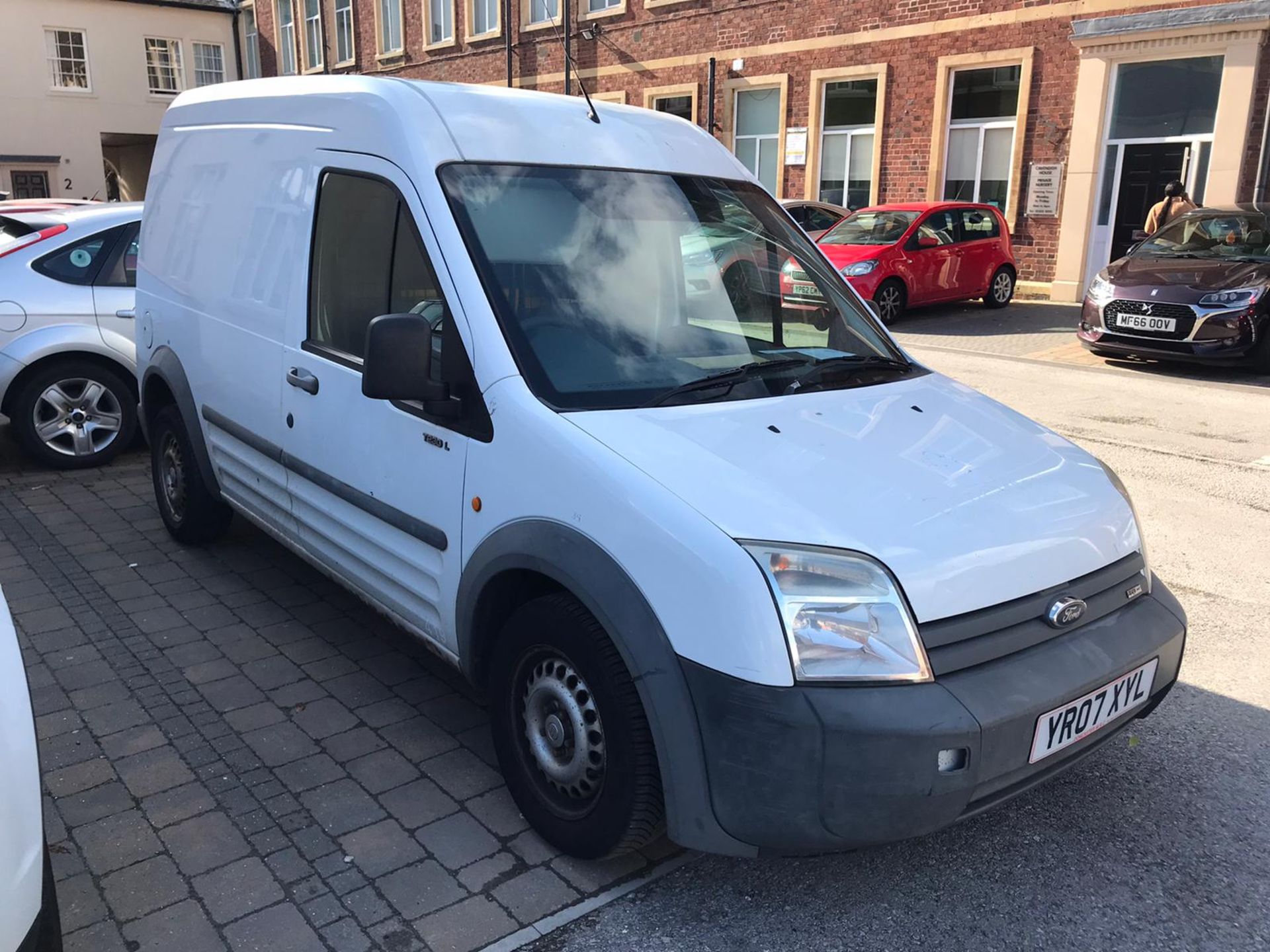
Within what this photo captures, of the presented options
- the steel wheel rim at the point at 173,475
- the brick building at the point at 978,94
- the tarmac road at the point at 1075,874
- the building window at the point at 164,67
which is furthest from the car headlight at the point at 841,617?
the building window at the point at 164,67

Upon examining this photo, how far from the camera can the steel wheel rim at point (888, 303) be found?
47.5 feet

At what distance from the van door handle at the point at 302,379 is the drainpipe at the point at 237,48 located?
38.1 m

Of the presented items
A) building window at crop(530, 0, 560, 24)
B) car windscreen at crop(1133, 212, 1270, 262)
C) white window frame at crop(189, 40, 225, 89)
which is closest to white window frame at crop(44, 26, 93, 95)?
white window frame at crop(189, 40, 225, 89)

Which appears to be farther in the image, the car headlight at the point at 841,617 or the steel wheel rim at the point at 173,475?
the steel wheel rim at the point at 173,475

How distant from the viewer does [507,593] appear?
2998 mm

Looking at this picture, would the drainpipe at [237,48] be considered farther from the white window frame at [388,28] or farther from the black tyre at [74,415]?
the black tyre at [74,415]

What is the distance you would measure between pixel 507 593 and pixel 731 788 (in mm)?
947

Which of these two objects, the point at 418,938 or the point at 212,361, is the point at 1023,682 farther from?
the point at 212,361

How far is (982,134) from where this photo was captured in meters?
17.7

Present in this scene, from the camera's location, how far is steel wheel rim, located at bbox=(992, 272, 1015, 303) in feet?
53.3

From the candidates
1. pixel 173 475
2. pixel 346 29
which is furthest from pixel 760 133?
pixel 173 475

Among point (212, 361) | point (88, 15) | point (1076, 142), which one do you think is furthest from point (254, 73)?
point (212, 361)

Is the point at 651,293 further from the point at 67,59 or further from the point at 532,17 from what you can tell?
the point at 67,59

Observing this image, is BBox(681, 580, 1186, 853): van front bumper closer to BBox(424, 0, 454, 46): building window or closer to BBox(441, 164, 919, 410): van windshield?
BBox(441, 164, 919, 410): van windshield
